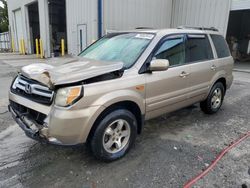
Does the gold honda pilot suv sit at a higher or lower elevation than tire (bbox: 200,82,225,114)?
higher

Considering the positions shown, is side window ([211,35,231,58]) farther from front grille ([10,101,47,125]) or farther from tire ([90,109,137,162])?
front grille ([10,101,47,125])

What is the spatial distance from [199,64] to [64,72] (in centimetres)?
255

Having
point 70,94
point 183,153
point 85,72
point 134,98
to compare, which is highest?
point 85,72

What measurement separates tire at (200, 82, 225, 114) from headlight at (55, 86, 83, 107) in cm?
310

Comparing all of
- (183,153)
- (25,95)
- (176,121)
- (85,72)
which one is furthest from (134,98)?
(176,121)

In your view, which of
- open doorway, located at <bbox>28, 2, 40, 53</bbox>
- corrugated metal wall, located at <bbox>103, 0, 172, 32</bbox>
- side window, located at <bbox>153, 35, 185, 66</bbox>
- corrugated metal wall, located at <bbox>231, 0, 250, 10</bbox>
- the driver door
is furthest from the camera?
open doorway, located at <bbox>28, 2, 40, 53</bbox>

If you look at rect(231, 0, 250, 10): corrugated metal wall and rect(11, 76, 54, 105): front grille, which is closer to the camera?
rect(11, 76, 54, 105): front grille

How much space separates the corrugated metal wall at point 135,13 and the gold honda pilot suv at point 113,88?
7.59 m

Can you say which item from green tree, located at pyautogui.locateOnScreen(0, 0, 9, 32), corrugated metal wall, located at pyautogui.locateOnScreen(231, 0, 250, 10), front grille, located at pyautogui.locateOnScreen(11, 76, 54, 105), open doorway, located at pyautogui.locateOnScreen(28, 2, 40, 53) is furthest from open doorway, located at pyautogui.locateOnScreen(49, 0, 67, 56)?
front grille, located at pyautogui.locateOnScreen(11, 76, 54, 105)

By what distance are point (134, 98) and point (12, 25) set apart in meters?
24.0

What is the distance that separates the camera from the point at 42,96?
2.62 metres

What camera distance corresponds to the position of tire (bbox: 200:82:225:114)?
4.59 metres

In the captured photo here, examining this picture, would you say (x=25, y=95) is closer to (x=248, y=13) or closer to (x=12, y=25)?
(x=248, y=13)

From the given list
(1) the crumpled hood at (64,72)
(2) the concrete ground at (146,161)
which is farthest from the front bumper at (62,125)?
(2) the concrete ground at (146,161)
